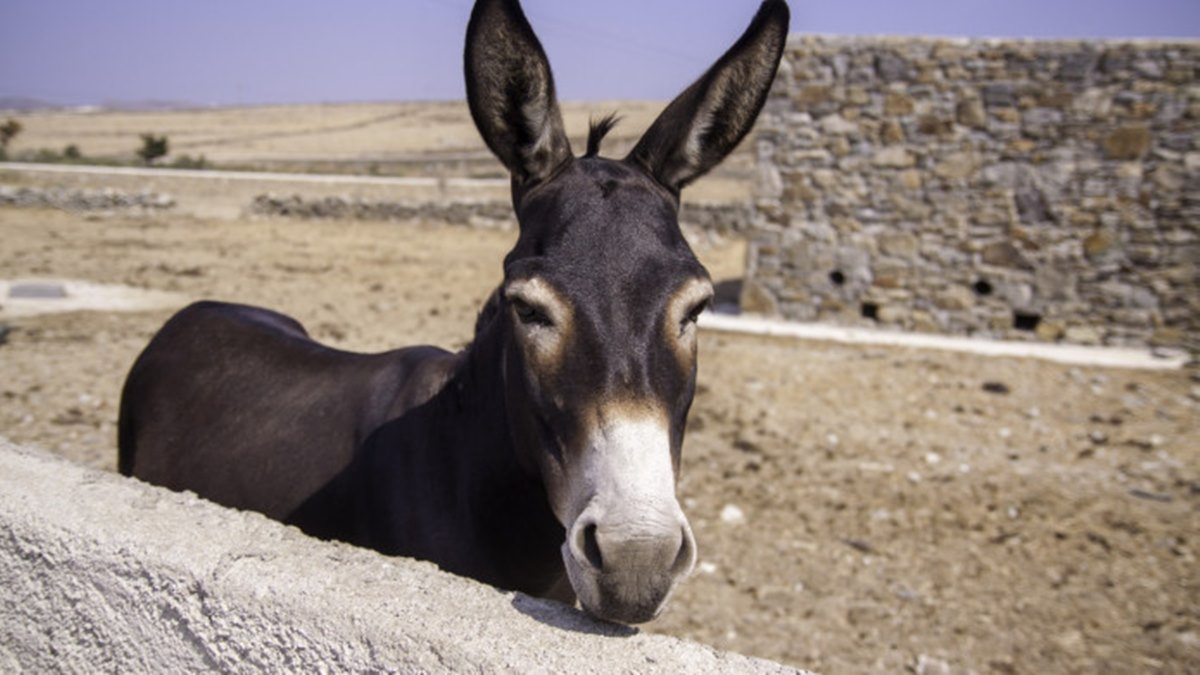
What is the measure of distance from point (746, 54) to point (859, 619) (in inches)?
115

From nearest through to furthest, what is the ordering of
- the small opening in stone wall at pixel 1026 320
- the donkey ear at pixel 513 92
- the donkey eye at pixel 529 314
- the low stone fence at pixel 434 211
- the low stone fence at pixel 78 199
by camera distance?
the donkey eye at pixel 529 314, the donkey ear at pixel 513 92, the small opening in stone wall at pixel 1026 320, the low stone fence at pixel 434 211, the low stone fence at pixel 78 199

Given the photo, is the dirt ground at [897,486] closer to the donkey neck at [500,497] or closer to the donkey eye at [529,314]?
the donkey neck at [500,497]

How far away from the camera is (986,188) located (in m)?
8.98

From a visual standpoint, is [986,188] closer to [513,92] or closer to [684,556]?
[513,92]

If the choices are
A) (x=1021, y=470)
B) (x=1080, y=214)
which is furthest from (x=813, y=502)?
(x=1080, y=214)

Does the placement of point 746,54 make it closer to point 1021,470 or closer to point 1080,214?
point 1021,470

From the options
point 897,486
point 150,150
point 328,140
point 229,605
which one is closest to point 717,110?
point 229,605

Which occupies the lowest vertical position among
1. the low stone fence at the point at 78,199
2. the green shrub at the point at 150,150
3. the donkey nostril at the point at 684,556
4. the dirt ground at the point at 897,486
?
the dirt ground at the point at 897,486

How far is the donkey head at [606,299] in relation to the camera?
1.38 m

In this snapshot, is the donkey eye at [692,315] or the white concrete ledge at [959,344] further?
the white concrete ledge at [959,344]

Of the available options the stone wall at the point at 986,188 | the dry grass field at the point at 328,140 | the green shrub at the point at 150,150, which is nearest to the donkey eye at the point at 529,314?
the stone wall at the point at 986,188

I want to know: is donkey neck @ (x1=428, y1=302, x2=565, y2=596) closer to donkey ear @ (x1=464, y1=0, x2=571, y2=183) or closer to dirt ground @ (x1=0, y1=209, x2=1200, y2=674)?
donkey ear @ (x1=464, y1=0, x2=571, y2=183)

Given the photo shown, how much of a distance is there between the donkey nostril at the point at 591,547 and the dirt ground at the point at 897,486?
2.47 meters

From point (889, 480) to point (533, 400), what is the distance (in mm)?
4350
